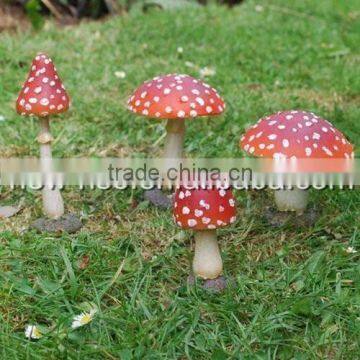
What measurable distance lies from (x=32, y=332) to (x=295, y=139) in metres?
1.59

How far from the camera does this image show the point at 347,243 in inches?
141

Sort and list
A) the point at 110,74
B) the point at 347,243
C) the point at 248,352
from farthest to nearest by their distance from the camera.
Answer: the point at 110,74 → the point at 347,243 → the point at 248,352

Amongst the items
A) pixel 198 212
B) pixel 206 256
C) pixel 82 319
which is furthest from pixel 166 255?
pixel 82 319

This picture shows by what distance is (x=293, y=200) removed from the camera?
12.5ft

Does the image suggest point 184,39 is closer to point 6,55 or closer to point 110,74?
point 110,74

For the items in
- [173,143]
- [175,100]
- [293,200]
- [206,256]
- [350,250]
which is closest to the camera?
[206,256]

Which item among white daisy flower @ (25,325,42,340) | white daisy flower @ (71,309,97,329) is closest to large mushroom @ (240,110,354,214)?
white daisy flower @ (71,309,97,329)

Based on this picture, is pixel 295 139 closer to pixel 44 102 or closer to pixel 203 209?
pixel 203 209

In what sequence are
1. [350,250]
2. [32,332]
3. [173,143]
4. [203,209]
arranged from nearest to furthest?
[32,332] → [203,209] → [350,250] → [173,143]

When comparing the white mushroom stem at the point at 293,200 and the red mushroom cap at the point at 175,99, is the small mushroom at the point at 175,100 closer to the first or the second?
the red mushroom cap at the point at 175,99

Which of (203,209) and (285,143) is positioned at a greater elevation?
(285,143)

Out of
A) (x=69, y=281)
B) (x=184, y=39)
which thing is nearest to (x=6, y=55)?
(x=184, y=39)

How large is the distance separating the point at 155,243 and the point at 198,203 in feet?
2.40

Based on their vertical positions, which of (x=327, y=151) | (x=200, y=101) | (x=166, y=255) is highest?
(x=200, y=101)
